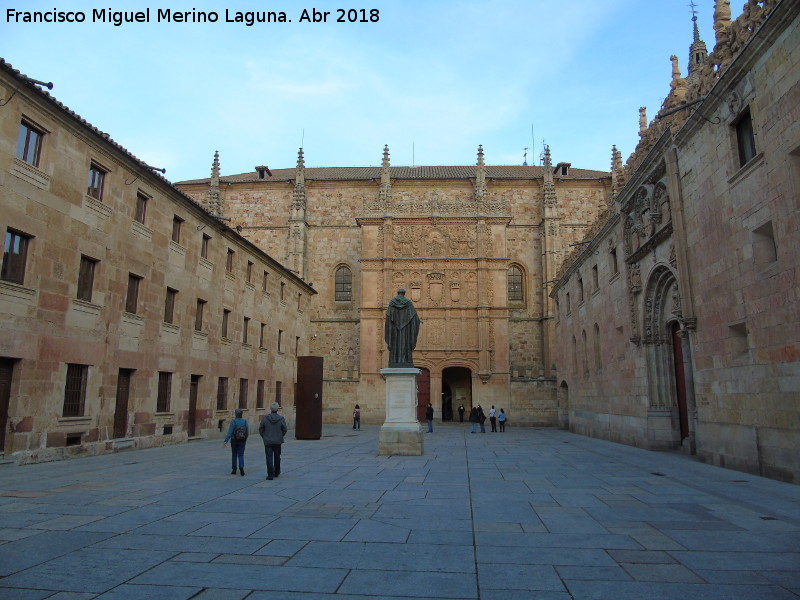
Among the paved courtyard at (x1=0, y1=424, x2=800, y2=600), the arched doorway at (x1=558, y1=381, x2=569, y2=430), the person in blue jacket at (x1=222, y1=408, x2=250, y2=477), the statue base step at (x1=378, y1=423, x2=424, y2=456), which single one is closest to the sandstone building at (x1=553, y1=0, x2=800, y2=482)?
the paved courtyard at (x1=0, y1=424, x2=800, y2=600)

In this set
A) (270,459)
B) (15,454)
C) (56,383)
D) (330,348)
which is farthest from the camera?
(330,348)

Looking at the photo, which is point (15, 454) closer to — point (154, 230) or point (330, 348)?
point (154, 230)

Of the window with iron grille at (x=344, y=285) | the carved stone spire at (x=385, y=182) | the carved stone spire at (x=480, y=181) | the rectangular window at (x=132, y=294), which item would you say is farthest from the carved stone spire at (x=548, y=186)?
the rectangular window at (x=132, y=294)

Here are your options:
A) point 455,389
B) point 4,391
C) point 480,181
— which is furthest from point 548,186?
point 4,391

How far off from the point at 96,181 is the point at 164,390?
24.4 feet

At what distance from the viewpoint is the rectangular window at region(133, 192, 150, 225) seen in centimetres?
1781

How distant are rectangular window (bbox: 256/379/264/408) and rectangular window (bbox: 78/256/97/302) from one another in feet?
42.6

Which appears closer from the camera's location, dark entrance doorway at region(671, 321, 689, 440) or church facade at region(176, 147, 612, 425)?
dark entrance doorway at region(671, 321, 689, 440)

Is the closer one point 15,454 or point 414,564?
point 414,564

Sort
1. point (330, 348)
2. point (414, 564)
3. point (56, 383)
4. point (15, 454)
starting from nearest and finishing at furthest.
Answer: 1. point (414, 564)
2. point (15, 454)
3. point (56, 383)
4. point (330, 348)

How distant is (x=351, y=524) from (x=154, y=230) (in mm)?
15036

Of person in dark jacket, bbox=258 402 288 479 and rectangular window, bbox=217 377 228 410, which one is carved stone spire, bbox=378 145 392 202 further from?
person in dark jacket, bbox=258 402 288 479

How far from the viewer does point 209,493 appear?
8758 mm

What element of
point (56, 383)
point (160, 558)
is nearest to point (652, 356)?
point (160, 558)
